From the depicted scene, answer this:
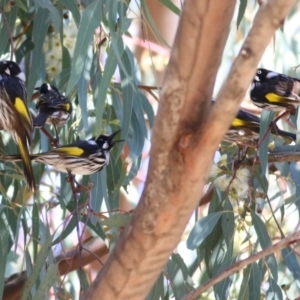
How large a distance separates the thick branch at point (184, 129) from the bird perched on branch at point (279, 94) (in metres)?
0.95

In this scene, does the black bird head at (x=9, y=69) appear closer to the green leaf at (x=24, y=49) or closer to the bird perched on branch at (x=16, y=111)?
the bird perched on branch at (x=16, y=111)

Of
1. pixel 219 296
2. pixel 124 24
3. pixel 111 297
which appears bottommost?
pixel 219 296

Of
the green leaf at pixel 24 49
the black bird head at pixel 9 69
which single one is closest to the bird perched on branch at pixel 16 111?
the black bird head at pixel 9 69

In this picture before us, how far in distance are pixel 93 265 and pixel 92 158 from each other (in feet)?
4.72

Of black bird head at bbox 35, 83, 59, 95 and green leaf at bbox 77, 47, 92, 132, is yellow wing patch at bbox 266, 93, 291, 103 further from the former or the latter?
black bird head at bbox 35, 83, 59, 95

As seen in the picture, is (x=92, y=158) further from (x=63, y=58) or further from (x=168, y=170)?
(x=168, y=170)

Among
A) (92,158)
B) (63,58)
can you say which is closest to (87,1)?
(63,58)

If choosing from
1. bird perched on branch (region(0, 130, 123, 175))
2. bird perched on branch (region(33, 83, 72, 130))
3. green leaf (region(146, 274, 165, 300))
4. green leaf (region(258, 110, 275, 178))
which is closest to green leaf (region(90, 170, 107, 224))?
bird perched on branch (region(0, 130, 123, 175))

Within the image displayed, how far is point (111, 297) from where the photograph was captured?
1.30m

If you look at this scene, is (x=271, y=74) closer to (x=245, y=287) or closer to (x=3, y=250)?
(x=245, y=287)

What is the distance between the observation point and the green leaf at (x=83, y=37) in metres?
1.57

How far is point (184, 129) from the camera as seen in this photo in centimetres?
116

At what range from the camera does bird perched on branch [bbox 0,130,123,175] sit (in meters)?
2.09

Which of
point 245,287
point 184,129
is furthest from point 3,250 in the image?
point 184,129
